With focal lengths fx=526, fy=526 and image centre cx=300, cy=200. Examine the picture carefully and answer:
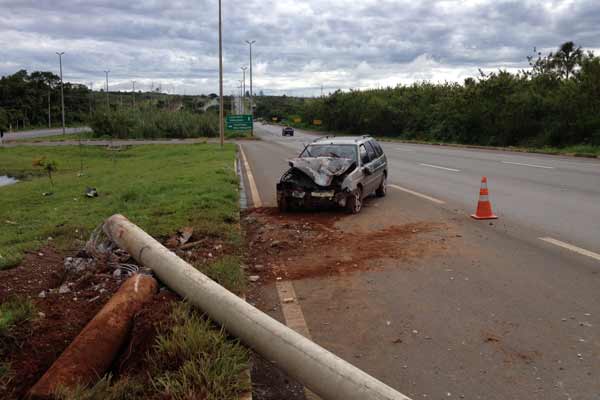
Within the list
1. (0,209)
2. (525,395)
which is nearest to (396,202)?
(525,395)

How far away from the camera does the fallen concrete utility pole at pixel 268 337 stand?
2947 millimetres

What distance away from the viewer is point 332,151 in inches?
430

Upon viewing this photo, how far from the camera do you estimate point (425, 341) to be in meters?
4.31

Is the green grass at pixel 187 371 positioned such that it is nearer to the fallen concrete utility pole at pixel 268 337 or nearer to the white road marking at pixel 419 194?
the fallen concrete utility pole at pixel 268 337

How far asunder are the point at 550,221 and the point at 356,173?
3.48m

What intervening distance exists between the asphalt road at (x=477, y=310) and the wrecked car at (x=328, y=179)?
0.61m

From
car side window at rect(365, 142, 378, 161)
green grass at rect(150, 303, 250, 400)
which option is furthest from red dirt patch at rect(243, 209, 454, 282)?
green grass at rect(150, 303, 250, 400)

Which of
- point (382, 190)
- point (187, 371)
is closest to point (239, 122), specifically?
point (382, 190)

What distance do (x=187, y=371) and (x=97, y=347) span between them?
87 cm

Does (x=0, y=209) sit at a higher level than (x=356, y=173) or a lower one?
lower

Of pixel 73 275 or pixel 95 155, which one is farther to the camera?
pixel 95 155

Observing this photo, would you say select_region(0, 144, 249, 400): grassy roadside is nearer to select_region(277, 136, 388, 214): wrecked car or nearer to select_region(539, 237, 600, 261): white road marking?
select_region(277, 136, 388, 214): wrecked car

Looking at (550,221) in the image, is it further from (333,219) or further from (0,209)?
(0,209)

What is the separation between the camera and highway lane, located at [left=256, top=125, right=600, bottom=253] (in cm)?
835
